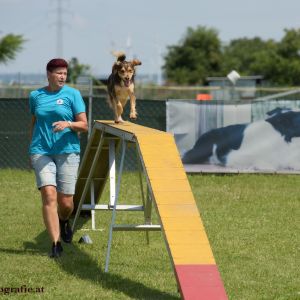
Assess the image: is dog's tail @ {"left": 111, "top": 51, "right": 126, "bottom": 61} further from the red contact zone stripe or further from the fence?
the fence

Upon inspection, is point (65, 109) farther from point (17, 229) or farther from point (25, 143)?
point (25, 143)

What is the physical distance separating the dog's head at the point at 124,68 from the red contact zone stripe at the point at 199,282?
2.85 metres

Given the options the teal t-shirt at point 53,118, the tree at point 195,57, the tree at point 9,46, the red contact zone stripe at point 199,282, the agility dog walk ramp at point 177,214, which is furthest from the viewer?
the tree at point 195,57

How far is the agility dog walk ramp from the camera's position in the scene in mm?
6590

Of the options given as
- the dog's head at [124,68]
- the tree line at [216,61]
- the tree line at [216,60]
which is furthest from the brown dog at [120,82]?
the tree line at [216,60]

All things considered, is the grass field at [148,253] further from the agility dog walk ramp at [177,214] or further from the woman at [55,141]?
the woman at [55,141]

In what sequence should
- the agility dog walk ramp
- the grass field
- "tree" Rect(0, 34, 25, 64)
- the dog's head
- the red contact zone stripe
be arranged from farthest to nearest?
"tree" Rect(0, 34, 25, 64) → the dog's head → the grass field → the agility dog walk ramp → the red contact zone stripe

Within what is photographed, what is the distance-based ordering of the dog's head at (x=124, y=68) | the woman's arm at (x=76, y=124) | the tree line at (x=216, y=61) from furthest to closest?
the tree line at (x=216, y=61)
the dog's head at (x=124, y=68)
the woman's arm at (x=76, y=124)

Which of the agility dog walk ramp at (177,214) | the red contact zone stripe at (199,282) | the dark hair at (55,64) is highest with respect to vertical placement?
the dark hair at (55,64)

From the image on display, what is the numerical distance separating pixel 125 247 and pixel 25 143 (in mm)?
7628

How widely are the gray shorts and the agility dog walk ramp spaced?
55cm

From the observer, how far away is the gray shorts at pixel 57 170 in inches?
330

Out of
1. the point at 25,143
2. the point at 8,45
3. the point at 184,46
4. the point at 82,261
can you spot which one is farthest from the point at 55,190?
the point at 184,46

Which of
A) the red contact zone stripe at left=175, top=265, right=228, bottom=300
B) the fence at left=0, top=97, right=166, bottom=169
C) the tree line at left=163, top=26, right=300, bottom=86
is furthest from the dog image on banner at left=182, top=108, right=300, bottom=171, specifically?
the tree line at left=163, top=26, right=300, bottom=86
